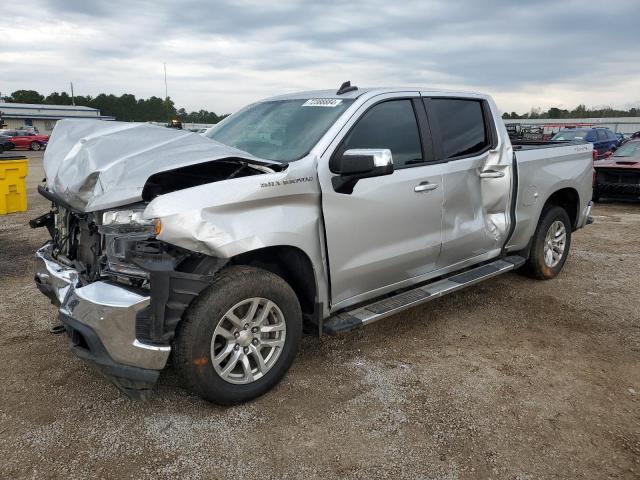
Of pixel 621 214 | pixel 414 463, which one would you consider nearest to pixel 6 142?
pixel 621 214

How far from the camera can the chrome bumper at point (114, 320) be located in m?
2.66

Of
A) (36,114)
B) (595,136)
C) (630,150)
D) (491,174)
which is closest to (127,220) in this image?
(491,174)

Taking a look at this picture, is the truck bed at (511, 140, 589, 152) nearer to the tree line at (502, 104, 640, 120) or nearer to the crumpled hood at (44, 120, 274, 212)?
the crumpled hood at (44, 120, 274, 212)

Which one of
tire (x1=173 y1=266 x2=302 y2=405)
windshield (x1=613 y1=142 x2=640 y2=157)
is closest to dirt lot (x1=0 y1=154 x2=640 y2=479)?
tire (x1=173 y1=266 x2=302 y2=405)

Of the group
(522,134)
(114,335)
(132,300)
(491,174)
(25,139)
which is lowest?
(114,335)

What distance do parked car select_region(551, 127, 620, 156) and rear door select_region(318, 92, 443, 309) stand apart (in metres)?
13.5

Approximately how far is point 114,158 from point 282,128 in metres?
1.24

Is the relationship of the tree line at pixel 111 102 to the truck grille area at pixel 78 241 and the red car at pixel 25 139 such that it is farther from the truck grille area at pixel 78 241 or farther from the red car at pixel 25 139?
the truck grille area at pixel 78 241

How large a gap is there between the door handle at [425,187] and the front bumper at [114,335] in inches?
82.1

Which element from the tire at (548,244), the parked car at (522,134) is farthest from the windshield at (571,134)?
the tire at (548,244)

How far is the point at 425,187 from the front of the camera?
3875 millimetres

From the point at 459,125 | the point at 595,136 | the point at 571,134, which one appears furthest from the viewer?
the point at 595,136

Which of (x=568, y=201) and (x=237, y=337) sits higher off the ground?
(x=568, y=201)

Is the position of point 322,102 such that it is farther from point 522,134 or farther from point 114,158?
point 522,134
